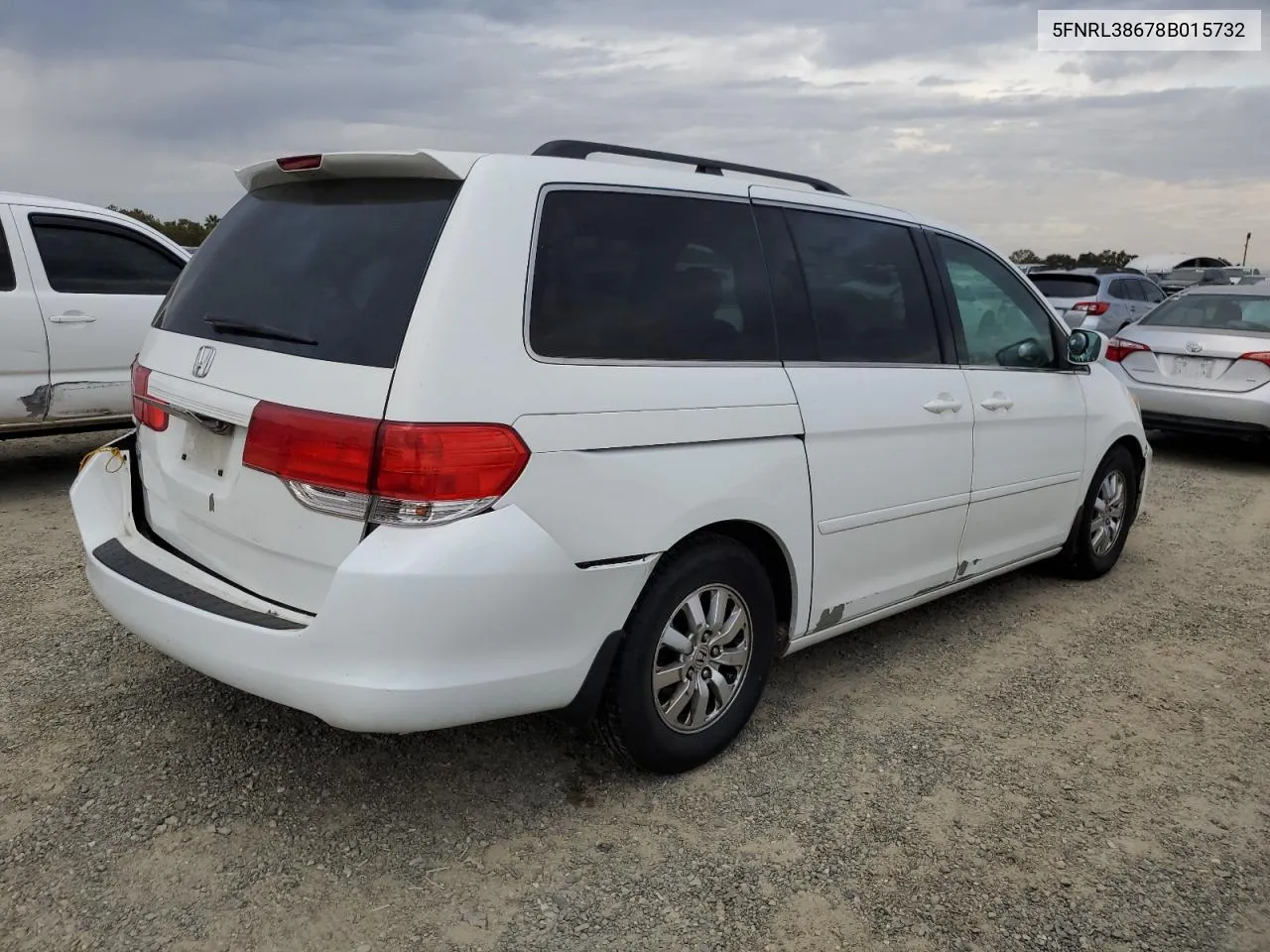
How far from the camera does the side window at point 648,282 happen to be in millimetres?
2660

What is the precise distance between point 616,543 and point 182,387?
1321 mm

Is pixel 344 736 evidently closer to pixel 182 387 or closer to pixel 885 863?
pixel 182 387

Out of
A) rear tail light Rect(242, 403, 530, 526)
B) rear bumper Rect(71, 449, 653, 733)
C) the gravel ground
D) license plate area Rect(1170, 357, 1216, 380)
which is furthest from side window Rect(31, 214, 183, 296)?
license plate area Rect(1170, 357, 1216, 380)

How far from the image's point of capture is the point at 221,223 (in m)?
3.23

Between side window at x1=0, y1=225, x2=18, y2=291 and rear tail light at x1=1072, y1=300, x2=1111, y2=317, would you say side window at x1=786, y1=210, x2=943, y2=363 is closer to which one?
side window at x1=0, y1=225, x2=18, y2=291

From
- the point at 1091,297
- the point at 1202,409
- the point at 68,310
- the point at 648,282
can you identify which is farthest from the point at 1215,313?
the point at 68,310

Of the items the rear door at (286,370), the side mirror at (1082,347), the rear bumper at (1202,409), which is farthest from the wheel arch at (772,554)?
the rear bumper at (1202,409)

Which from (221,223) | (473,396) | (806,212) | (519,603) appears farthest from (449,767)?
(806,212)

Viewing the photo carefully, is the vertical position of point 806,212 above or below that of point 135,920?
above

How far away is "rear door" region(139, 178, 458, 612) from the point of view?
7.98 ft

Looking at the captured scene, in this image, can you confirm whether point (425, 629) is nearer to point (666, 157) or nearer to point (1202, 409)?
point (666, 157)

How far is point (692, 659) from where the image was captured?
2994 millimetres

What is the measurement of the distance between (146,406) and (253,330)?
0.60 metres

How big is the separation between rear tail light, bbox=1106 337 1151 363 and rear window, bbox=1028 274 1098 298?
4.62 metres
